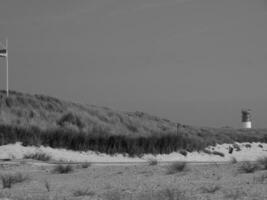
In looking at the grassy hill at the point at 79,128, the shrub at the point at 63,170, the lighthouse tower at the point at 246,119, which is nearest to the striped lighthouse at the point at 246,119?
the lighthouse tower at the point at 246,119

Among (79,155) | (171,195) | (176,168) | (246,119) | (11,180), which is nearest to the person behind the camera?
(171,195)

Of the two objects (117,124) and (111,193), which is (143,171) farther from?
(117,124)

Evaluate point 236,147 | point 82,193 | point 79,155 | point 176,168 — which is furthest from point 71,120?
point 82,193

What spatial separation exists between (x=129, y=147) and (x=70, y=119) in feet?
24.3

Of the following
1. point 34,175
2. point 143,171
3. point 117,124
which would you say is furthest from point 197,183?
point 117,124

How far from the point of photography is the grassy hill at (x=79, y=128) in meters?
31.0

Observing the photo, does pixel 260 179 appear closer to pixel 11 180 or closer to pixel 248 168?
pixel 248 168

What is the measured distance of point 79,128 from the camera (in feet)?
123

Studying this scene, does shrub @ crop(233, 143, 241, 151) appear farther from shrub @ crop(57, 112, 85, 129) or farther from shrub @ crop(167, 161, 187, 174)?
shrub @ crop(167, 161, 187, 174)

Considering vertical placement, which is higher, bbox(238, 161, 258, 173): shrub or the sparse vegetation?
bbox(238, 161, 258, 173): shrub

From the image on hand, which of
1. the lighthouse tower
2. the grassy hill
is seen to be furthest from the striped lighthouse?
the grassy hill

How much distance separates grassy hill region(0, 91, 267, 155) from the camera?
31.0 m

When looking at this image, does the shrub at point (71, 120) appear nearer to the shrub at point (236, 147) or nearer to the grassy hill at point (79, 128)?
the grassy hill at point (79, 128)

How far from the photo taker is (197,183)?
1247 centimetres
